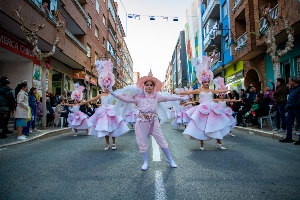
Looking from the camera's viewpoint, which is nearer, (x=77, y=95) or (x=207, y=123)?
(x=207, y=123)

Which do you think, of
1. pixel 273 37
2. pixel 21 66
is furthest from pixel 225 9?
pixel 21 66

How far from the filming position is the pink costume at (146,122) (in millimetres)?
5207

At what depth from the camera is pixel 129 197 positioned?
3.38 metres

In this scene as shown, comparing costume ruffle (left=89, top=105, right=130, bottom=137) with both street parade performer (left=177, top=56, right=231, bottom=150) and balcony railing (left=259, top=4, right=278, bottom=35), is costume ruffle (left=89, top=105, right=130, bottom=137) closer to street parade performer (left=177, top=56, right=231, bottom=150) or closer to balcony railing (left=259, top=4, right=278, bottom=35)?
street parade performer (left=177, top=56, right=231, bottom=150)

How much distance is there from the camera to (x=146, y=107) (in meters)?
5.32

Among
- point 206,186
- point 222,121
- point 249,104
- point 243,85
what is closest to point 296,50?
point 249,104

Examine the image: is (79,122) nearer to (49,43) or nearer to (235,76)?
(49,43)

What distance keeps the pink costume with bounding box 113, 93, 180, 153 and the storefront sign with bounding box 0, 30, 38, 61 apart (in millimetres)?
10023

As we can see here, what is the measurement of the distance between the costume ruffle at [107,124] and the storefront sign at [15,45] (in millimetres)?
7851

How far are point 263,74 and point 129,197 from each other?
1880 centimetres

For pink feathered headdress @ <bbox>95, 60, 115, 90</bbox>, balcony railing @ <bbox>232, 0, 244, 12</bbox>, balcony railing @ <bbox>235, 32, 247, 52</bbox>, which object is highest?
balcony railing @ <bbox>232, 0, 244, 12</bbox>

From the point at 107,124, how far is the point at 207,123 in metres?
2.71

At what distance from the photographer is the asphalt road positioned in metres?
3.53

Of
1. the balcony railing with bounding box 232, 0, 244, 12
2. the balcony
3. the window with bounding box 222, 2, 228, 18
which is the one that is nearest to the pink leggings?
the balcony railing with bounding box 232, 0, 244, 12
